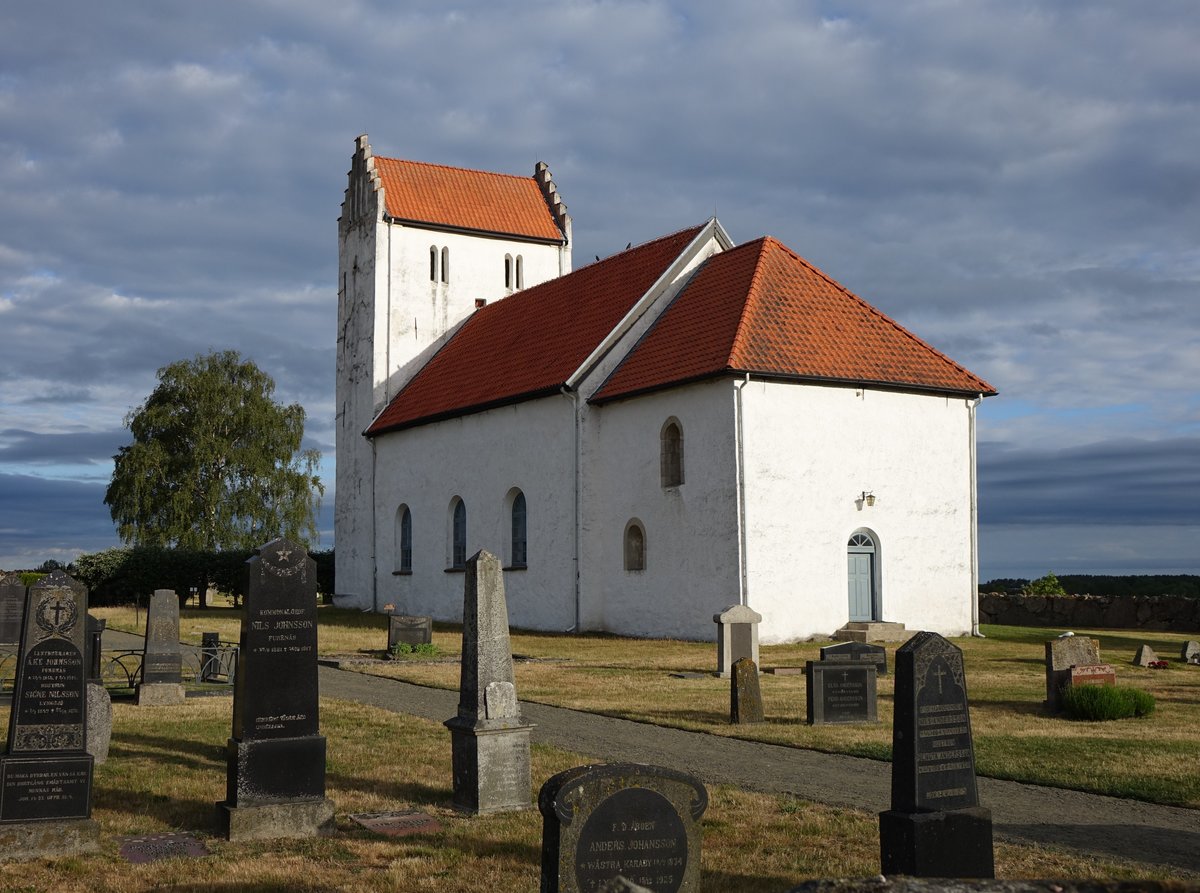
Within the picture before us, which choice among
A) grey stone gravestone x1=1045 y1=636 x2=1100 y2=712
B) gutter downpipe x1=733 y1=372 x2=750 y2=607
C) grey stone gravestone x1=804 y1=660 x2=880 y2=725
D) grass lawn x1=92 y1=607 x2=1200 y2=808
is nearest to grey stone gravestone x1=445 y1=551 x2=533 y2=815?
grass lawn x1=92 y1=607 x2=1200 y2=808

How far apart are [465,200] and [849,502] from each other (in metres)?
19.1

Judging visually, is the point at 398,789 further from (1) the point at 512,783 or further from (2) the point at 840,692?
(2) the point at 840,692

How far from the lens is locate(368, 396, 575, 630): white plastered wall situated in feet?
97.5

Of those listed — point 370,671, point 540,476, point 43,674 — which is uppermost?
point 540,476

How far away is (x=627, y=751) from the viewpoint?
12.2 m

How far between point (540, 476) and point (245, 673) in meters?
21.8

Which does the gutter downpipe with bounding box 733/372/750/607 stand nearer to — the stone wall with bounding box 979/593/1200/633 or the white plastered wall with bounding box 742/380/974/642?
the white plastered wall with bounding box 742/380/974/642

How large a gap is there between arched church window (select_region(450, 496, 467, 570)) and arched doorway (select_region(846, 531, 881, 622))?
1192 cm

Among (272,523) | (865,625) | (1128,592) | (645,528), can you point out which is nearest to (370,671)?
(645,528)

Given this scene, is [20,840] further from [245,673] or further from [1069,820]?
[1069,820]

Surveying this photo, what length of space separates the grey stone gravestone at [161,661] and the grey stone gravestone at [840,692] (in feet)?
27.8

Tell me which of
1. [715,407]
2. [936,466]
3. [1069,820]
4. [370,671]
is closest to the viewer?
[1069,820]

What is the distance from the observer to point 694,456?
2647 cm

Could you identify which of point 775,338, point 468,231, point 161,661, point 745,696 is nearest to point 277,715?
point 745,696
